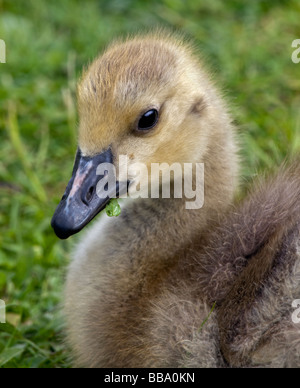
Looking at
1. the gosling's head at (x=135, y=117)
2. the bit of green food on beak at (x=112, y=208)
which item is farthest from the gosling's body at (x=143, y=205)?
the bit of green food on beak at (x=112, y=208)

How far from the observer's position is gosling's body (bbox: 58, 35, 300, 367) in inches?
62.9

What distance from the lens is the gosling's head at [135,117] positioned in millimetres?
1752

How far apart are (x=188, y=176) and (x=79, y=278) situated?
17.2 inches

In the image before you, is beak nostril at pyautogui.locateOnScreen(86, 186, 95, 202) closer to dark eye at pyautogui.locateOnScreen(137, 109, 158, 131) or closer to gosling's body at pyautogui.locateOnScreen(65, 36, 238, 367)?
gosling's body at pyautogui.locateOnScreen(65, 36, 238, 367)

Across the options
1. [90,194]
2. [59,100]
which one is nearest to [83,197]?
[90,194]

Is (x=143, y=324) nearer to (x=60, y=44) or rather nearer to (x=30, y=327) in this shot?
(x=30, y=327)

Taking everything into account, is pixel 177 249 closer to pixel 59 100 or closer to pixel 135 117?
pixel 135 117

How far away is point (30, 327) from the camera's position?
217 centimetres

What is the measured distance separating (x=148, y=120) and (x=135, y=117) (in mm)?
47

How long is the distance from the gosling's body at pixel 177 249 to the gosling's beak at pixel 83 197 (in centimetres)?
4

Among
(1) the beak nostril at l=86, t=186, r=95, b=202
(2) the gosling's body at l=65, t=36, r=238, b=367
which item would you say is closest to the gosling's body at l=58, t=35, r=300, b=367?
(2) the gosling's body at l=65, t=36, r=238, b=367

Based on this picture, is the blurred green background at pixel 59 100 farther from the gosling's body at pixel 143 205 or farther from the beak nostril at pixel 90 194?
the beak nostril at pixel 90 194

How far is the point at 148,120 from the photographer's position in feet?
6.00

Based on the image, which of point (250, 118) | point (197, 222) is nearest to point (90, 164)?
point (197, 222)
